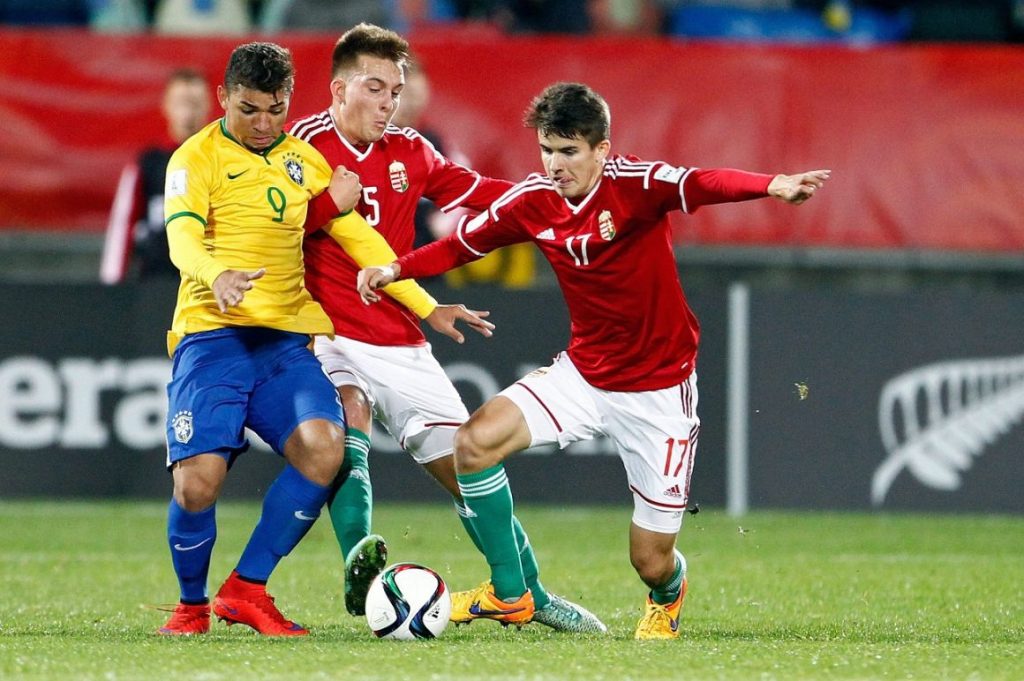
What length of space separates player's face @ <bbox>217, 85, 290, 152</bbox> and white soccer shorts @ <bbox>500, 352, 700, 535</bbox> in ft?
3.93

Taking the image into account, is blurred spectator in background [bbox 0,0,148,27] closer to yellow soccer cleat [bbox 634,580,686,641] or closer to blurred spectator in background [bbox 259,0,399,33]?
blurred spectator in background [bbox 259,0,399,33]

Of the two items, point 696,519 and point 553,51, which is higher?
point 553,51

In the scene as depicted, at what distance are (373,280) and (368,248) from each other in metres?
0.30

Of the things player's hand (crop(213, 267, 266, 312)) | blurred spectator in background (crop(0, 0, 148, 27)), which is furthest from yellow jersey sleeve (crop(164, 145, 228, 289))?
blurred spectator in background (crop(0, 0, 148, 27))

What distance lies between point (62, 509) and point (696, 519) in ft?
11.5

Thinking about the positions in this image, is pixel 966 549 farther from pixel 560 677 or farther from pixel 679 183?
pixel 560 677

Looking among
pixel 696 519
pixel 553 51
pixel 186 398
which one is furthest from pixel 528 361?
pixel 186 398

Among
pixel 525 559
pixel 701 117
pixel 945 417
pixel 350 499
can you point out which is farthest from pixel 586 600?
pixel 701 117

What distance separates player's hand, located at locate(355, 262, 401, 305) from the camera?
6262 mm

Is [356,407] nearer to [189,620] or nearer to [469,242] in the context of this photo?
[469,242]

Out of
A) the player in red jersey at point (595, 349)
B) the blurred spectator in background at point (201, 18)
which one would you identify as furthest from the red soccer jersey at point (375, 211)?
the blurred spectator in background at point (201, 18)

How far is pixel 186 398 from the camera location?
20.1 feet

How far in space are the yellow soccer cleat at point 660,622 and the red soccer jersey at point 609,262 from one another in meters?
0.74

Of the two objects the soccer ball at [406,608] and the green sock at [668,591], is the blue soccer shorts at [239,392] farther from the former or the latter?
the green sock at [668,591]
